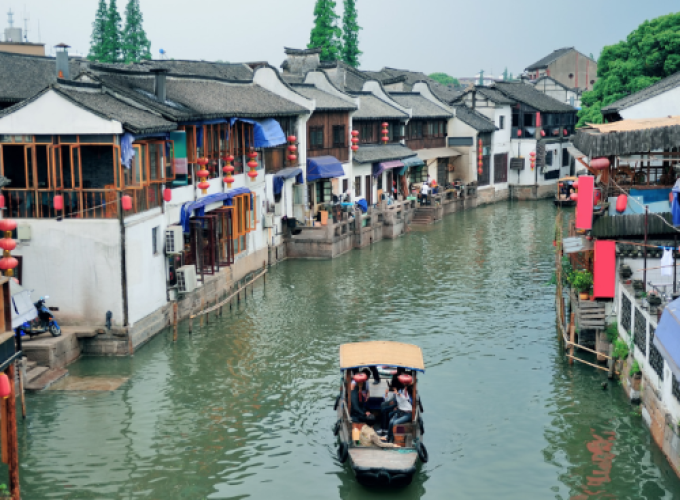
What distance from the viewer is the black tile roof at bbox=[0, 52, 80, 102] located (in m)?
32.2

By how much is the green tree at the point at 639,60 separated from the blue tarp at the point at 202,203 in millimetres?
27668

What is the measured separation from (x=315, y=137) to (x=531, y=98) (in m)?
33.4

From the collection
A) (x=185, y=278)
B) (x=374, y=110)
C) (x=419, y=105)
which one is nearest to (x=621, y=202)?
(x=185, y=278)

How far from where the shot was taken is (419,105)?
221 feet

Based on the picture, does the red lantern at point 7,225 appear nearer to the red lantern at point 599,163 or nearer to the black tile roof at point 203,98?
the black tile roof at point 203,98

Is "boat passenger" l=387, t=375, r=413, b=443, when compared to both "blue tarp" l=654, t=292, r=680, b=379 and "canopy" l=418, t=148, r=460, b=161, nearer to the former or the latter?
"blue tarp" l=654, t=292, r=680, b=379

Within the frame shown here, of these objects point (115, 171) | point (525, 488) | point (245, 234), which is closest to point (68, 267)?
point (115, 171)

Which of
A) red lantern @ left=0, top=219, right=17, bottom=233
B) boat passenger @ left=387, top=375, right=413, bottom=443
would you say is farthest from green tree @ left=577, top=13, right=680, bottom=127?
red lantern @ left=0, top=219, right=17, bottom=233

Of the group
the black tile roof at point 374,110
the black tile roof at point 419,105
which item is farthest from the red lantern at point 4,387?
the black tile roof at point 419,105

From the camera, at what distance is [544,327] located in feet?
102

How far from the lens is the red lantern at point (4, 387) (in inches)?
640

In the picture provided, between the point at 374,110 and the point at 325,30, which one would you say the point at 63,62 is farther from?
the point at 325,30

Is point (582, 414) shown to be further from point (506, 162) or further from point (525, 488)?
point (506, 162)

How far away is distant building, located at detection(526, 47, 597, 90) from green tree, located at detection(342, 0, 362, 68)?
30.9 meters
